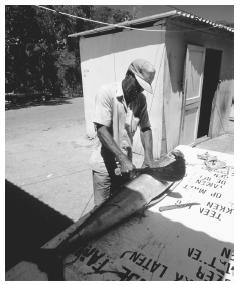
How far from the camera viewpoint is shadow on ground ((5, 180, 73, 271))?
119 inches

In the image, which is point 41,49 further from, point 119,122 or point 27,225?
point 119,122

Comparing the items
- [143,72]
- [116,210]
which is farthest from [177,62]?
[116,210]

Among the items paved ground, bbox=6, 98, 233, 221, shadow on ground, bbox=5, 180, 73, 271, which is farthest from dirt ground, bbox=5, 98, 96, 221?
shadow on ground, bbox=5, 180, 73, 271

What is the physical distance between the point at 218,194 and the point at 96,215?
122cm

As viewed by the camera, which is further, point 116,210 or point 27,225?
point 27,225

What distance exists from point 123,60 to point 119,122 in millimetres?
4066

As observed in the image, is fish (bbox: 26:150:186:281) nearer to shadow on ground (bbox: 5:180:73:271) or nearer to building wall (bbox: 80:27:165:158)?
shadow on ground (bbox: 5:180:73:271)

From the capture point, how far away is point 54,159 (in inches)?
242

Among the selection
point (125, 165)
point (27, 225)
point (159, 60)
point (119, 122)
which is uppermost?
point (159, 60)

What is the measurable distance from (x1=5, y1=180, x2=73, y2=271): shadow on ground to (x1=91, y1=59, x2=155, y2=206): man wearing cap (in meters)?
1.25

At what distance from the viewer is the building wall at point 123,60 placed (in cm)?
521

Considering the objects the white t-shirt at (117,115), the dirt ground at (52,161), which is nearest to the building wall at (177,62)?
the dirt ground at (52,161)
